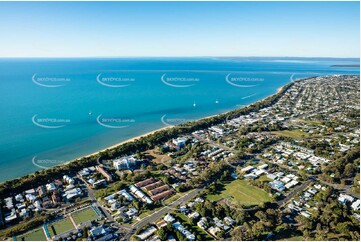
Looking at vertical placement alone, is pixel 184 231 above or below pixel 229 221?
below

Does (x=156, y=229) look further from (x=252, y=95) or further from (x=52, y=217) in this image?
(x=252, y=95)

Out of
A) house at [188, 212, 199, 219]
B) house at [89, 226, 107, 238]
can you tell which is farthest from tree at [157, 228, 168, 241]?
house at [89, 226, 107, 238]

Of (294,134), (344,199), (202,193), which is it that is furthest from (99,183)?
(294,134)

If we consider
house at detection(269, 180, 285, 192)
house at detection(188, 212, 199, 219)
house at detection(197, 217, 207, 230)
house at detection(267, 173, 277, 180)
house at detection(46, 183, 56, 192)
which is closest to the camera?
house at detection(197, 217, 207, 230)

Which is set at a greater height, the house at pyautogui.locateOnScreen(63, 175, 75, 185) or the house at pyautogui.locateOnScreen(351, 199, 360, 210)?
the house at pyautogui.locateOnScreen(351, 199, 360, 210)

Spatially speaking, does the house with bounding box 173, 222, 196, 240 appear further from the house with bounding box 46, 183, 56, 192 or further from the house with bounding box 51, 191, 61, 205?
the house with bounding box 46, 183, 56, 192

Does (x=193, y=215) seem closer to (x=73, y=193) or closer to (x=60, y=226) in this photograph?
(x=60, y=226)

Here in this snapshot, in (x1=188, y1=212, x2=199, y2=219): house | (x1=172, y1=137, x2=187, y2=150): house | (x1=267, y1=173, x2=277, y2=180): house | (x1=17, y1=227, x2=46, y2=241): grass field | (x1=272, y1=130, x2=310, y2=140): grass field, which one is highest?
(x1=272, y1=130, x2=310, y2=140): grass field
